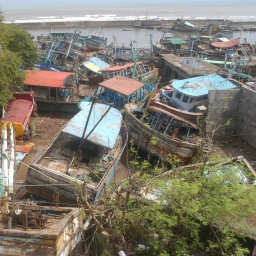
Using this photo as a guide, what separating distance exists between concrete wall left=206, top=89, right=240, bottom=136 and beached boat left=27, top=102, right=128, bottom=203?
15.4ft

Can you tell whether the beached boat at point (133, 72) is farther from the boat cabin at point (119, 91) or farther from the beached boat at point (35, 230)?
the beached boat at point (35, 230)

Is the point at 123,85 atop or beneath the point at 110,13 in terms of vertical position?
atop

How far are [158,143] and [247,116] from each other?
5.30 meters

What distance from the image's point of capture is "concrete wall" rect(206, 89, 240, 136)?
1532 centimetres

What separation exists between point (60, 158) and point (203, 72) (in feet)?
38.5

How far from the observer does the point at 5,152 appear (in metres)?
7.50

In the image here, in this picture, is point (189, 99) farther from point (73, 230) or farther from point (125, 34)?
point (125, 34)

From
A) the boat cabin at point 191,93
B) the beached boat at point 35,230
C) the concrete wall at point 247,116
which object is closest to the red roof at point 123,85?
the boat cabin at point 191,93

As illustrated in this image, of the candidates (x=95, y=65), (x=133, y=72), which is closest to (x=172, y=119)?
(x=133, y=72)

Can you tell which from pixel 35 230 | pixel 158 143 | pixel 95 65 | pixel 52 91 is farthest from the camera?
pixel 95 65

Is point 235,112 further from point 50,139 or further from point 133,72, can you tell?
point 50,139

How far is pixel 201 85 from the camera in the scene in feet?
53.4

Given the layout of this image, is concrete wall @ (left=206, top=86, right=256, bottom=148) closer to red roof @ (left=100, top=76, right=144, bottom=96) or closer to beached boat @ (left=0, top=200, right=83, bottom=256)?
red roof @ (left=100, top=76, right=144, bottom=96)

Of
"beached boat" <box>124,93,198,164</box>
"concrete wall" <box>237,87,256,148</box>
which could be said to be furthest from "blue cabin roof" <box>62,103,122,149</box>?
"concrete wall" <box>237,87,256,148</box>
